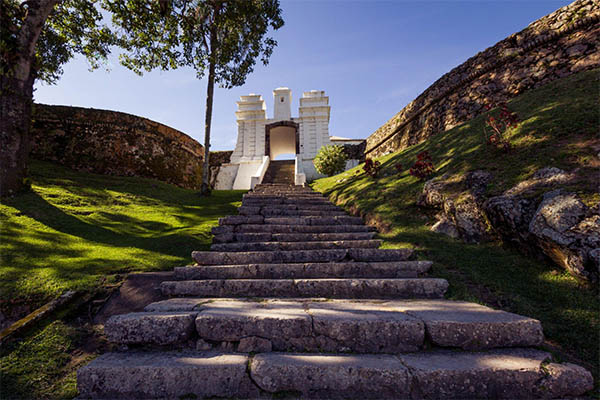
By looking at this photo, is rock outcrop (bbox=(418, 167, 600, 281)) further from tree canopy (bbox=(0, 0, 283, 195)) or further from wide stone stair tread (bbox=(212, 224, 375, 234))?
tree canopy (bbox=(0, 0, 283, 195))

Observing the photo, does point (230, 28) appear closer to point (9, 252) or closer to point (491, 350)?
point (9, 252)

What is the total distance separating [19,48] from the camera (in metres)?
5.83

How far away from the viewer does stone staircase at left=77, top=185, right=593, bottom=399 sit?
1.49 m

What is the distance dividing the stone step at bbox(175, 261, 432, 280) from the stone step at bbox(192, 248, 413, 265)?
36cm

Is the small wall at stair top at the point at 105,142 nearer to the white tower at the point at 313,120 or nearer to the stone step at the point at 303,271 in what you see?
the stone step at the point at 303,271

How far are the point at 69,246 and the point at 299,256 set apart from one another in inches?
143

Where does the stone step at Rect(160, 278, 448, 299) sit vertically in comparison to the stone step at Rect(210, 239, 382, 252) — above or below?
below

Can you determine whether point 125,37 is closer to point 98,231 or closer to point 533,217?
point 98,231

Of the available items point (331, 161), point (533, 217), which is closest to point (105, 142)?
point (331, 161)

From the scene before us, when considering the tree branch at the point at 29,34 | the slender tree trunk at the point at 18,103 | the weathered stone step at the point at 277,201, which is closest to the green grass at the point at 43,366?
the weathered stone step at the point at 277,201

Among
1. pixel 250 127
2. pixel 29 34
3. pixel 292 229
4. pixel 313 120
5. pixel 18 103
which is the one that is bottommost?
pixel 292 229

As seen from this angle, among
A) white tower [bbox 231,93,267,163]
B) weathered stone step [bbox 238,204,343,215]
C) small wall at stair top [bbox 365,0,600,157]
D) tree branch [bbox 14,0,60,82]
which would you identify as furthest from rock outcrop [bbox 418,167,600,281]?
white tower [bbox 231,93,267,163]

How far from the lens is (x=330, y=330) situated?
183 cm

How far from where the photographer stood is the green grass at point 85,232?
2.74 metres
